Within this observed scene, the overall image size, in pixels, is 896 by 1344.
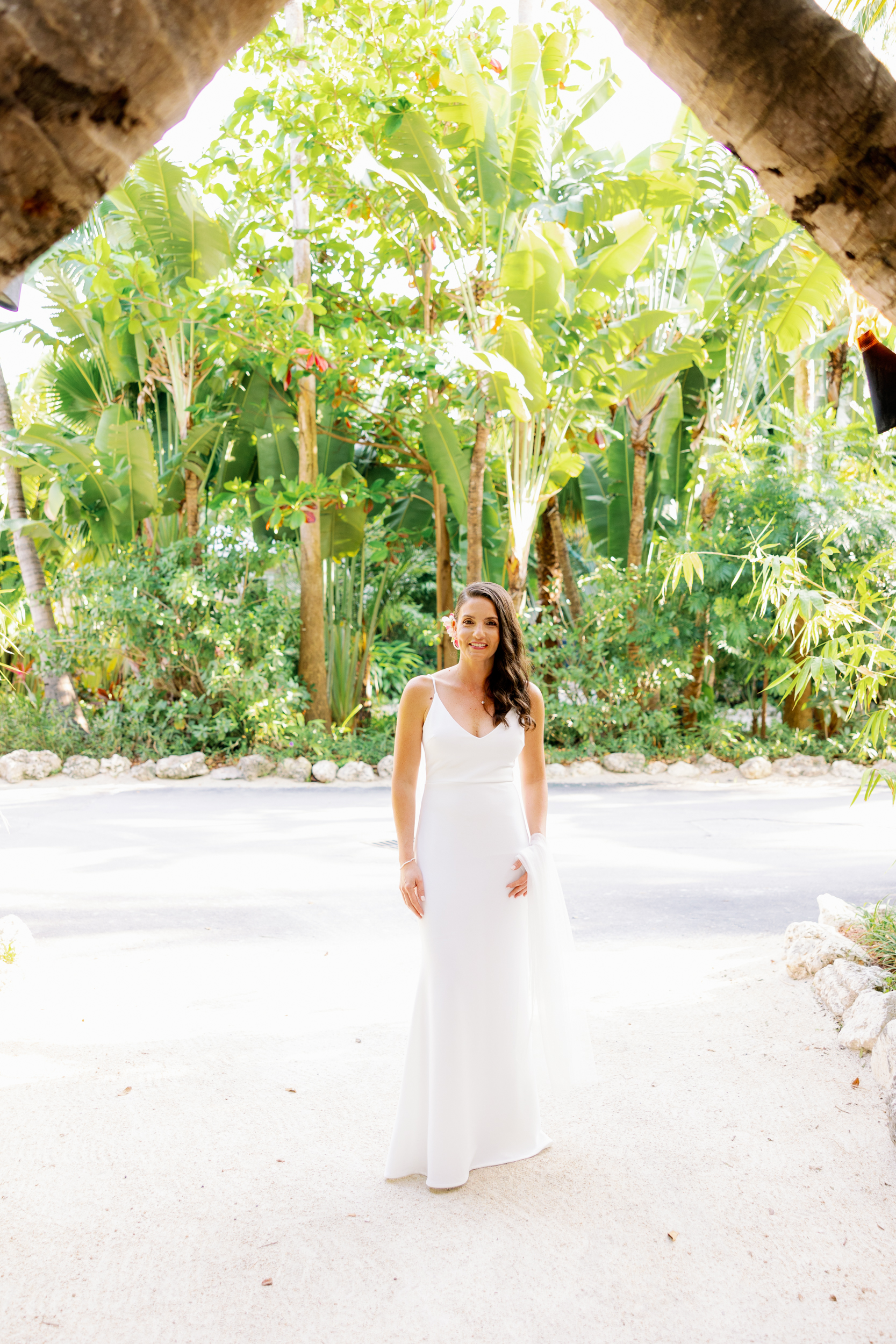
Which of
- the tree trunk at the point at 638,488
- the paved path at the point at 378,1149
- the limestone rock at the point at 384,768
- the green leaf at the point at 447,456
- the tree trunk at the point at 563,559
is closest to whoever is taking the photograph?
the paved path at the point at 378,1149

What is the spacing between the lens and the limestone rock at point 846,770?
37.6 feet

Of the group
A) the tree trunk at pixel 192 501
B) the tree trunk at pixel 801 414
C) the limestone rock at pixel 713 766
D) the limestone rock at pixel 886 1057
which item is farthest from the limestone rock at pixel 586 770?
the limestone rock at pixel 886 1057

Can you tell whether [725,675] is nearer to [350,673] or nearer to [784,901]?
[350,673]

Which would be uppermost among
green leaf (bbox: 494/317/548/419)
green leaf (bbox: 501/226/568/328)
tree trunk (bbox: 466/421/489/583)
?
green leaf (bbox: 501/226/568/328)

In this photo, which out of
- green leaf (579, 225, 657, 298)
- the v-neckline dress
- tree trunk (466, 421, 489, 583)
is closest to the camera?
the v-neckline dress

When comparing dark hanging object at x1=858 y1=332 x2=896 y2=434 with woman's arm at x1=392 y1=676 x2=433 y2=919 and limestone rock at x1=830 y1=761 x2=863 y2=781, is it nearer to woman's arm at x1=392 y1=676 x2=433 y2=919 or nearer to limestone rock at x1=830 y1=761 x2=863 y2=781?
woman's arm at x1=392 y1=676 x2=433 y2=919

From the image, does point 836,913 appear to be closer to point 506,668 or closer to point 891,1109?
point 891,1109

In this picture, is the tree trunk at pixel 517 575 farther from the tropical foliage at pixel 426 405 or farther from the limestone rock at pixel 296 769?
the limestone rock at pixel 296 769

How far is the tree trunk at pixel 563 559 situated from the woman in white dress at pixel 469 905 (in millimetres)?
10146

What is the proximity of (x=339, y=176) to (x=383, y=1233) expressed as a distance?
1042 cm

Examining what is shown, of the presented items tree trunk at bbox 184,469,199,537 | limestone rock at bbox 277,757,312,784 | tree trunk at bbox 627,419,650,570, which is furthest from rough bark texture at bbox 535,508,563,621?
tree trunk at bbox 184,469,199,537

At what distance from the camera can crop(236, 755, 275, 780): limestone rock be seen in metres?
10.9

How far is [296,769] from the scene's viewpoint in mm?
11055

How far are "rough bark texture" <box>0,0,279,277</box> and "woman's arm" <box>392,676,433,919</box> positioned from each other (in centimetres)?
196
